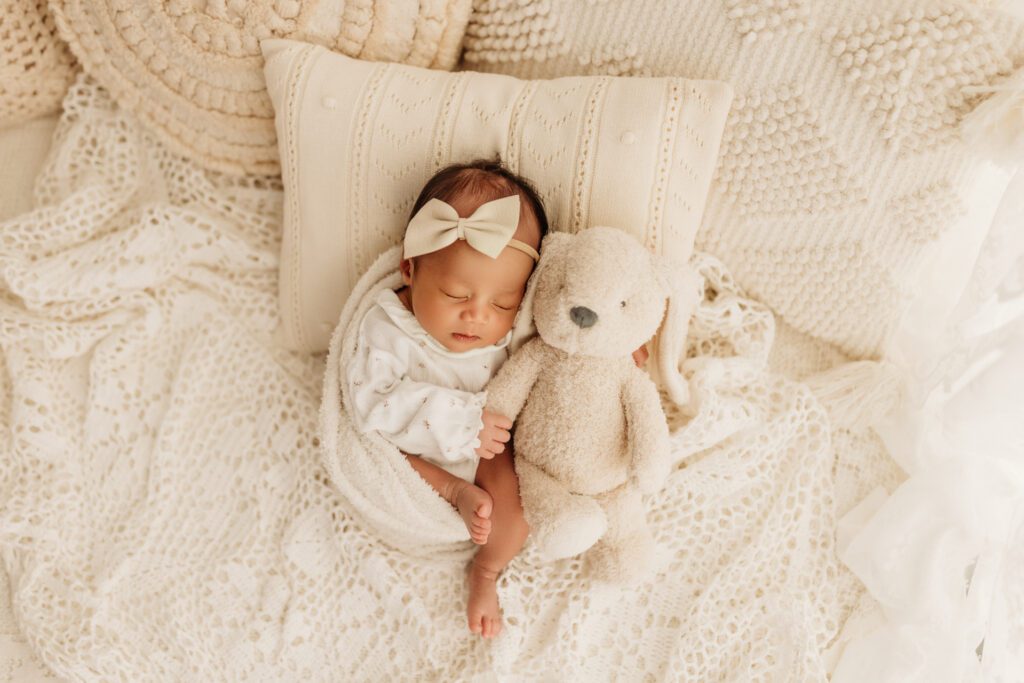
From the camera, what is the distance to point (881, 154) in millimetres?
1166

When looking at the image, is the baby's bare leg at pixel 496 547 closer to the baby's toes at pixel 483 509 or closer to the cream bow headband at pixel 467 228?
the baby's toes at pixel 483 509

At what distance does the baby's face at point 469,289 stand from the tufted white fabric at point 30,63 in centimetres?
81

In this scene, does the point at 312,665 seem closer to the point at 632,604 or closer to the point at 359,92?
the point at 632,604

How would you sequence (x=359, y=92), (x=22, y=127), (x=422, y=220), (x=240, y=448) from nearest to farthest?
(x=422, y=220) → (x=359, y=92) → (x=240, y=448) → (x=22, y=127)

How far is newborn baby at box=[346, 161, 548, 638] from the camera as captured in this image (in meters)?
1.13

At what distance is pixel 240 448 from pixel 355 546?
0.27 m

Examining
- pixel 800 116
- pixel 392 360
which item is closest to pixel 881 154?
pixel 800 116

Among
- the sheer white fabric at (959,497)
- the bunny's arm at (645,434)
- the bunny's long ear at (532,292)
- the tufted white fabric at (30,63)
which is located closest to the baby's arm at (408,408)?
the bunny's long ear at (532,292)

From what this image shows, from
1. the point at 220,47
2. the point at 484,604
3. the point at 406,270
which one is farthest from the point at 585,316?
the point at 220,47

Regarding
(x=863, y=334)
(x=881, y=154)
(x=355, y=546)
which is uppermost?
(x=881, y=154)

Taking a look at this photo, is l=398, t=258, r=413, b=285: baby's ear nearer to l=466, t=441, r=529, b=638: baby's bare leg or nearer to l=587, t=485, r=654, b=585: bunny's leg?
l=466, t=441, r=529, b=638: baby's bare leg

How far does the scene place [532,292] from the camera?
1170 mm

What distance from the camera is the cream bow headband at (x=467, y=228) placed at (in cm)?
110

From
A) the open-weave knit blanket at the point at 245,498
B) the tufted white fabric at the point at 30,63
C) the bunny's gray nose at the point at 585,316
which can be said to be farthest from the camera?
the tufted white fabric at the point at 30,63
